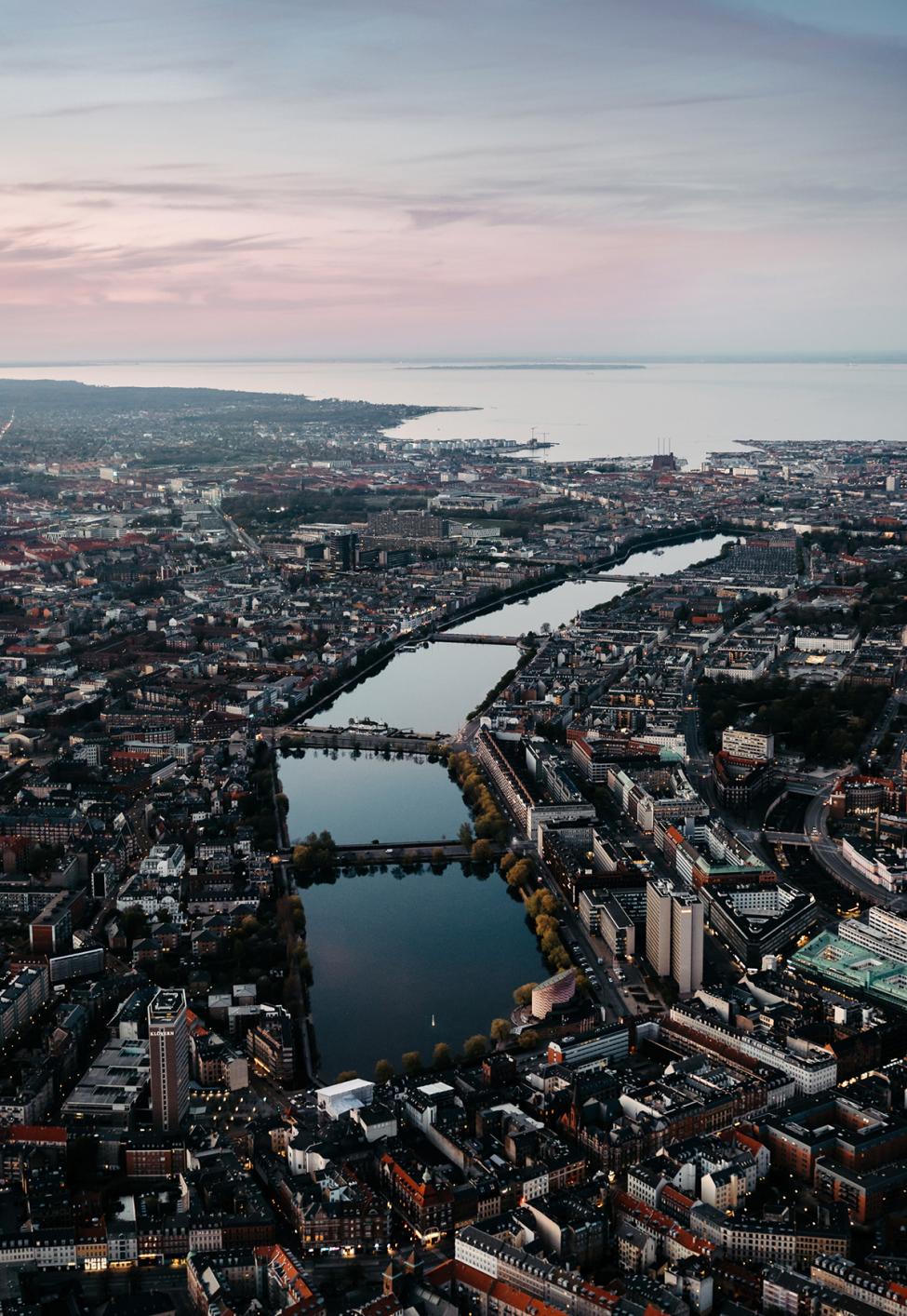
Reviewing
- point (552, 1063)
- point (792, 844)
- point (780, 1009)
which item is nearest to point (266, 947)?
point (552, 1063)

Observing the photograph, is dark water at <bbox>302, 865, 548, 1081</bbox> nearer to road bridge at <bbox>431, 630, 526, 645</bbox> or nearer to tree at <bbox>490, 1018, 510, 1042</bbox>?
tree at <bbox>490, 1018, 510, 1042</bbox>

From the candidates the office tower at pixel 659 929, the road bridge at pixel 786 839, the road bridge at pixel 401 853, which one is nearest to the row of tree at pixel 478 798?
the road bridge at pixel 401 853

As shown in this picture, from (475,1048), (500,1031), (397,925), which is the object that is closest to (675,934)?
(500,1031)

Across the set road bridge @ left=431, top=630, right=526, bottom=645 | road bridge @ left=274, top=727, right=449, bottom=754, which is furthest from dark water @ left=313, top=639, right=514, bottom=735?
road bridge @ left=274, top=727, right=449, bottom=754

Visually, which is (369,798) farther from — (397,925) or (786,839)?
(786,839)

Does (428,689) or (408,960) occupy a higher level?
(428,689)

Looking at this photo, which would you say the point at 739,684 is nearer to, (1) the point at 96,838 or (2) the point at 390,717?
(2) the point at 390,717
